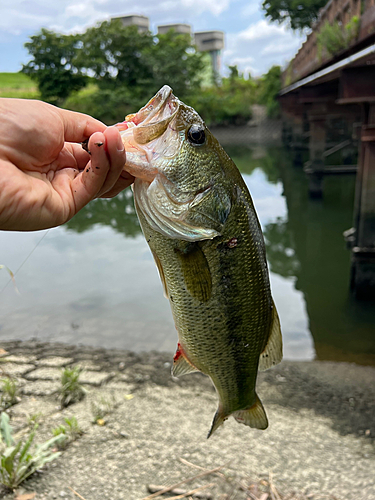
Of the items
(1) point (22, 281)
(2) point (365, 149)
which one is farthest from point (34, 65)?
(2) point (365, 149)

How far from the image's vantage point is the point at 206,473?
3242 millimetres

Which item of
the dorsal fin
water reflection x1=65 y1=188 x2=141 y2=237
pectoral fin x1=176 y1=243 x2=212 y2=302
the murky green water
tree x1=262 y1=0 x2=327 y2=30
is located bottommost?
the murky green water

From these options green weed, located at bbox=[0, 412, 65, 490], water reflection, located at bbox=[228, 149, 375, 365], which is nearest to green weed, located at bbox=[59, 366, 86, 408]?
green weed, located at bbox=[0, 412, 65, 490]

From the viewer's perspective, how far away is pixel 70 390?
424cm

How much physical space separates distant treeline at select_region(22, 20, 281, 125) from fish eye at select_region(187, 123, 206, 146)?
12.5 m

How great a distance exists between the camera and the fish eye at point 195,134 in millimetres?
1480

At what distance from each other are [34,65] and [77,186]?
16.1m

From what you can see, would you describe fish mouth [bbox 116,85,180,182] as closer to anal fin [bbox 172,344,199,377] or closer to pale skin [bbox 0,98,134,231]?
pale skin [bbox 0,98,134,231]

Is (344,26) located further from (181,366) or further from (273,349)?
(181,366)

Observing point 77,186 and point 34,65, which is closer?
point 77,186

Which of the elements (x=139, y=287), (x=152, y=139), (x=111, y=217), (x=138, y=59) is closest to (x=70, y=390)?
(x=152, y=139)

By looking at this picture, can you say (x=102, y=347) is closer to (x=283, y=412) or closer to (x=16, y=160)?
(x=283, y=412)

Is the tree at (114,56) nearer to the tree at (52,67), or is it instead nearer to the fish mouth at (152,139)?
the tree at (52,67)

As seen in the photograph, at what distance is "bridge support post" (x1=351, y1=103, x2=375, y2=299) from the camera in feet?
20.1
